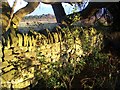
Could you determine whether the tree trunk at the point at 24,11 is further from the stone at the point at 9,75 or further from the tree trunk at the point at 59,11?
the stone at the point at 9,75

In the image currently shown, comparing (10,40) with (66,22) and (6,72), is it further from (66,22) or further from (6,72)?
(66,22)

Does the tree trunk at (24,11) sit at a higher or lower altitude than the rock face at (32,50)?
higher

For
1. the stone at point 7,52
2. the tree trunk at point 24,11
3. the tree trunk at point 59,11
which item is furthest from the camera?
the tree trunk at point 59,11

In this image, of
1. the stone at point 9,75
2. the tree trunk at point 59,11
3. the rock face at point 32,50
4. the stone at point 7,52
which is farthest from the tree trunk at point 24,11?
the stone at point 9,75

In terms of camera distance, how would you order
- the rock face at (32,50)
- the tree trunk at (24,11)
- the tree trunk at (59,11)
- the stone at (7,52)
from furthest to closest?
the tree trunk at (59,11) < the tree trunk at (24,11) < the rock face at (32,50) < the stone at (7,52)

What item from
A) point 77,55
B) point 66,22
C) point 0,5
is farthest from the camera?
point 66,22

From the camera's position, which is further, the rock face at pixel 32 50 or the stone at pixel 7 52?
the rock face at pixel 32 50

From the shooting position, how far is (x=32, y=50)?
21.6 feet

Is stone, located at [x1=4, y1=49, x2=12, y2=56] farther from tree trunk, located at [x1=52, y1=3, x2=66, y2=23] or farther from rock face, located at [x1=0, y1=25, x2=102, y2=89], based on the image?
tree trunk, located at [x1=52, y1=3, x2=66, y2=23]

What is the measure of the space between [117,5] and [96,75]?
92.2 inches

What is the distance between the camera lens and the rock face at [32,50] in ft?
19.6

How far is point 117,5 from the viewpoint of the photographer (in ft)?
29.5

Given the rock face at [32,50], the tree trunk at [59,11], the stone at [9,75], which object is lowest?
the stone at [9,75]

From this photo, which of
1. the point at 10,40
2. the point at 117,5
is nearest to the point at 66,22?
the point at 117,5
